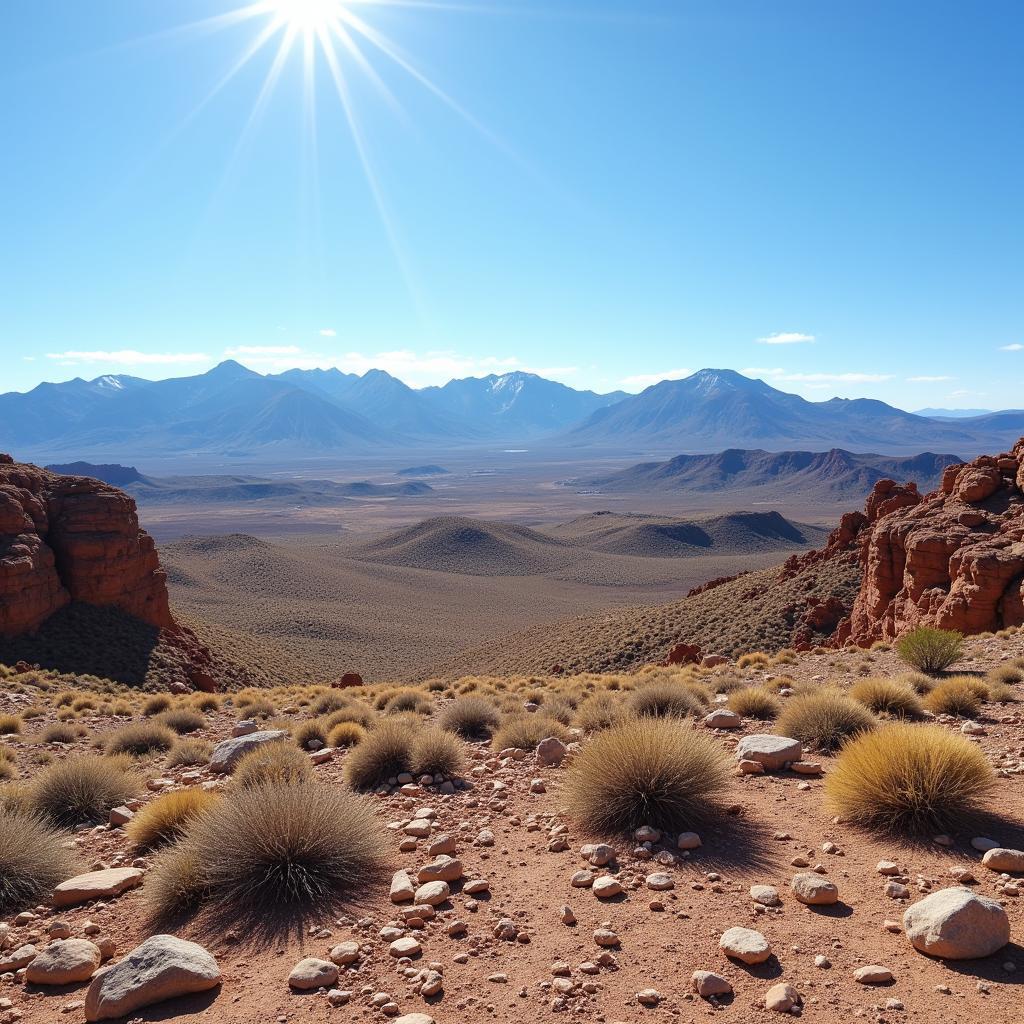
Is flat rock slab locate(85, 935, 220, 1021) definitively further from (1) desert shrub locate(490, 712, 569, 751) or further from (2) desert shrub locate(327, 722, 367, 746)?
(2) desert shrub locate(327, 722, 367, 746)

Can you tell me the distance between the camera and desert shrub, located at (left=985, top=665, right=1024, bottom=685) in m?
11.8

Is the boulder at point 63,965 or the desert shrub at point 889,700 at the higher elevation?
the desert shrub at point 889,700

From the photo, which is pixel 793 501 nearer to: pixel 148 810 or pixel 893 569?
pixel 893 569

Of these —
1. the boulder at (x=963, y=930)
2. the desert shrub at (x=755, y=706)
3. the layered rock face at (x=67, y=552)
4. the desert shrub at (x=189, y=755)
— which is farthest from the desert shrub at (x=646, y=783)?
the layered rock face at (x=67, y=552)

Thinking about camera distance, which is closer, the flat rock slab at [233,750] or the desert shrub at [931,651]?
the flat rock slab at [233,750]

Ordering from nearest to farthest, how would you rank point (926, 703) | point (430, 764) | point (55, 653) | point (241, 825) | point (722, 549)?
point (241, 825) → point (430, 764) → point (926, 703) → point (55, 653) → point (722, 549)

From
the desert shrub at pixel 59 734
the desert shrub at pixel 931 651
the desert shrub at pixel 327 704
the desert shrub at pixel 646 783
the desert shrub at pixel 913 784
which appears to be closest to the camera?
the desert shrub at pixel 913 784

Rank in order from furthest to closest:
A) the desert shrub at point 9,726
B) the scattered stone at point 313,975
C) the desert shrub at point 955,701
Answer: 1. the desert shrub at point 9,726
2. the desert shrub at point 955,701
3. the scattered stone at point 313,975

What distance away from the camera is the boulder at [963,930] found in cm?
411

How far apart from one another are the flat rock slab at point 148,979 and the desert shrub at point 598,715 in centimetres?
645

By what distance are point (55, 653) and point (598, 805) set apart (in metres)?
27.9

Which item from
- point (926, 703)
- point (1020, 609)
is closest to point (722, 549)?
point (1020, 609)

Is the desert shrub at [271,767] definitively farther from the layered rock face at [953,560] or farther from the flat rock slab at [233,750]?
the layered rock face at [953,560]

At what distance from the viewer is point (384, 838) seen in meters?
6.14
